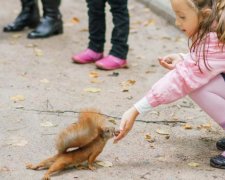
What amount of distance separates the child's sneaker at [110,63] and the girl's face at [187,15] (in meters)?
1.84

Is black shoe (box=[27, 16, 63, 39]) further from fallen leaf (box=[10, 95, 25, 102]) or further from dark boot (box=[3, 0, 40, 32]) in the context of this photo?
fallen leaf (box=[10, 95, 25, 102])

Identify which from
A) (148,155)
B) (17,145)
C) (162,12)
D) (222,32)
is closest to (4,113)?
(17,145)

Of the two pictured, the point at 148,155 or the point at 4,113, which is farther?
the point at 4,113

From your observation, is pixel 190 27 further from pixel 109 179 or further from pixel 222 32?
pixel 109 179

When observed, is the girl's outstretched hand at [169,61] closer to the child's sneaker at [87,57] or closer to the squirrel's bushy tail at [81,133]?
the squirrel's bushy tail at [81,133]

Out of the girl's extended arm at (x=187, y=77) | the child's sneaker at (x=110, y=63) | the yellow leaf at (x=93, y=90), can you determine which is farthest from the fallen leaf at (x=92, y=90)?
the girl's extended arm at (x=187, y=77)

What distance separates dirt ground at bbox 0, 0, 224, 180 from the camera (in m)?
2.97

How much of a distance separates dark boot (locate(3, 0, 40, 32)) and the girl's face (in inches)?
124

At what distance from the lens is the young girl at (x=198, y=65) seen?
9.20 feet

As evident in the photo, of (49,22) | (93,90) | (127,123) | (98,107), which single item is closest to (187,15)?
(127,123)

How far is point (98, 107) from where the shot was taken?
12.8 feet

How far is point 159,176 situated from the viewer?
2871 mm

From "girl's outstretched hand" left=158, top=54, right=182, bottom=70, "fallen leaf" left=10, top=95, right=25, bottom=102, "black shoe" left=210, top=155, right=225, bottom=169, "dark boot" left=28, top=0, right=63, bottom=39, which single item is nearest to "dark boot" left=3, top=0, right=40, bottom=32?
"dark boot" left=28, top=0, right=63, bottom=39

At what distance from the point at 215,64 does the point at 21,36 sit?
3242mm
